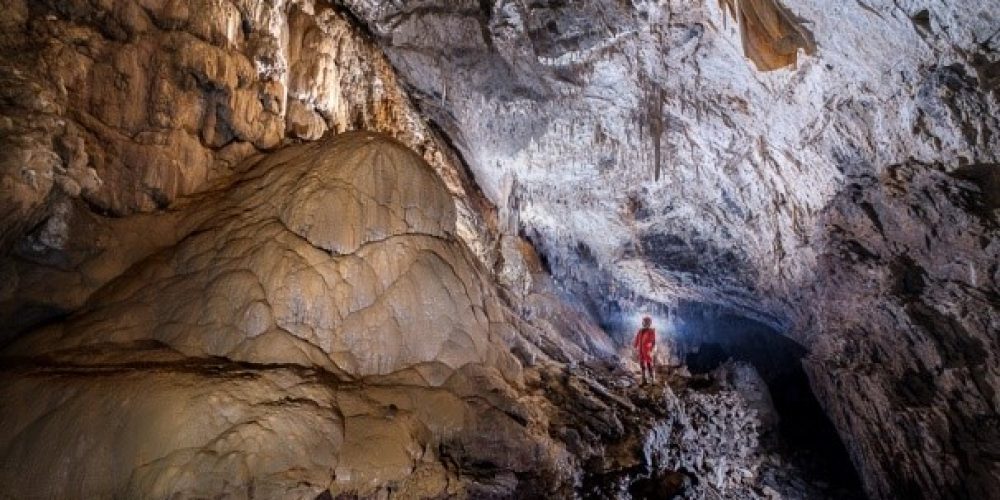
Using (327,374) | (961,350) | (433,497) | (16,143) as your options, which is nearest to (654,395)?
(961,350)

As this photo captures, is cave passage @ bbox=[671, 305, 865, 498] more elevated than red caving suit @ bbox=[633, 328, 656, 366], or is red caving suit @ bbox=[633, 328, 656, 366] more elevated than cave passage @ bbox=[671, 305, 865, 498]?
red caving suit @ bbox=[633, 328, 656, 366]

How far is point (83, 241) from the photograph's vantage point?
507cm

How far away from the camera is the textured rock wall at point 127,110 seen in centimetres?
468

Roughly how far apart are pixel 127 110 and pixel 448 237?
3.62 metres

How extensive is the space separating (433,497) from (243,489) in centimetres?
169

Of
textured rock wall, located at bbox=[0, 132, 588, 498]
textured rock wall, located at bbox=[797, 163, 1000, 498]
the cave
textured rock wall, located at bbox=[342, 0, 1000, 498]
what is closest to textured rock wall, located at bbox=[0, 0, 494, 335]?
the cave

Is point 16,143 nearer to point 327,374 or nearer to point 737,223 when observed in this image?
point 327,374

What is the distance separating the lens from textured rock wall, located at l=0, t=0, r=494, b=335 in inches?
184

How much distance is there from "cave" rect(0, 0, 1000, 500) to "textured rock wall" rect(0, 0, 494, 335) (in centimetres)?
3

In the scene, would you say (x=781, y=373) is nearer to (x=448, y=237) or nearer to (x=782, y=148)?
(x=782, y=148)

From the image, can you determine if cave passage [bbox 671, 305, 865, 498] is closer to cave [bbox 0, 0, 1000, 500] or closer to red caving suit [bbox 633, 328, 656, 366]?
cave [bbox 0, 0, 1000, 500]

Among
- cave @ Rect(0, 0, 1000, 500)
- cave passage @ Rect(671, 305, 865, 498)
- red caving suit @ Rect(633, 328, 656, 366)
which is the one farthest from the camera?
red caving suit @ Rect(633, 328, 656, 366)

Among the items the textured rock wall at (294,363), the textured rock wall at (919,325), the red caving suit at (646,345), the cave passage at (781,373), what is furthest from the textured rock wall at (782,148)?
the textured rock wall at (294,363)

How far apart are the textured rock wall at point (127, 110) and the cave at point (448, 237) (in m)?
0.03
